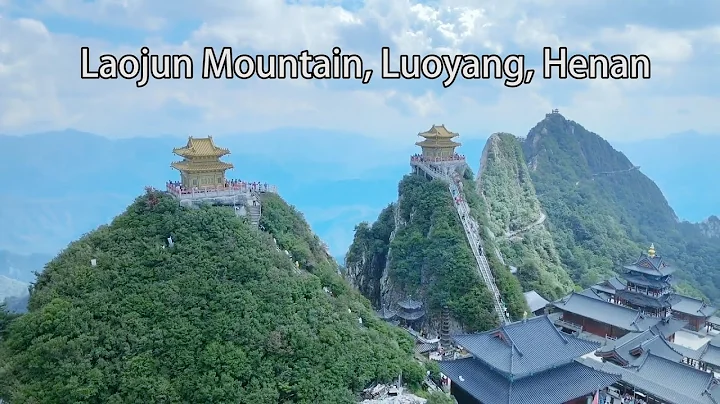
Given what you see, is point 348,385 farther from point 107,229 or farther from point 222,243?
point 107,229

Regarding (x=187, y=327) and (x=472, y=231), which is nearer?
(x=187, y=327)

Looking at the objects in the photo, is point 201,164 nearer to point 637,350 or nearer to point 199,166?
point 199,166

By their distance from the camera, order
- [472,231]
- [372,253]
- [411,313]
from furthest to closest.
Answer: [372,253] → [472,231] → [411,313]

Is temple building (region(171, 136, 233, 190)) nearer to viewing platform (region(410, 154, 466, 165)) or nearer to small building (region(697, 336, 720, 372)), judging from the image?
viewing platform (region(410, 154, 466, 165))

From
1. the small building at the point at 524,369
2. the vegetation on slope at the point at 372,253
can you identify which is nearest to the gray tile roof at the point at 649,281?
the small building at the point at 524,369

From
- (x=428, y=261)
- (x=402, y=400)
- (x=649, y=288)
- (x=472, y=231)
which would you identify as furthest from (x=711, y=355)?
(x=402, y=400)

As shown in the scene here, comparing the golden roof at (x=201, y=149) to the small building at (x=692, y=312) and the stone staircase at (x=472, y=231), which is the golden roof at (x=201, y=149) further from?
the small building at (x=692, y=312)

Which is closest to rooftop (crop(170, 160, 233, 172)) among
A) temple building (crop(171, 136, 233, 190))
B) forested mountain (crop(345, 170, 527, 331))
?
temple building (crop(171, 136, 233, 190))
